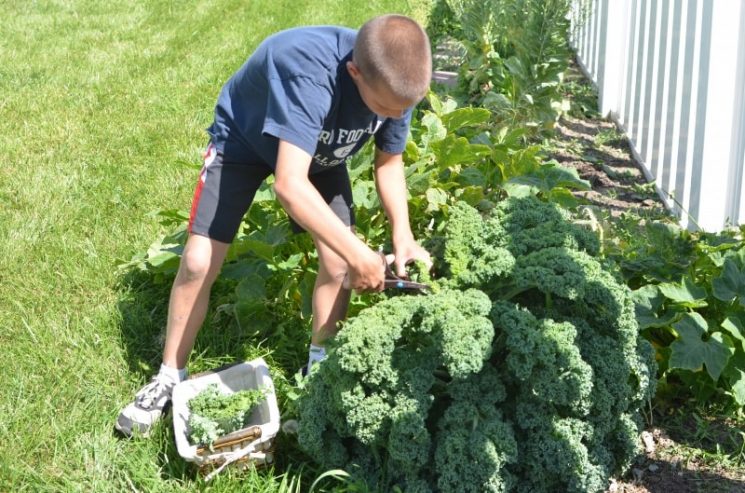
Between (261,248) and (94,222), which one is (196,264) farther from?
(94,222)

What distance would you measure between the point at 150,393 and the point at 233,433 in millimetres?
455

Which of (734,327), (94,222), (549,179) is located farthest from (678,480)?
(94,222)

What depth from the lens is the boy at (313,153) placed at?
2361 millimetres

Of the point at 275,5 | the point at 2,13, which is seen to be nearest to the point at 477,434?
the point at 275,5

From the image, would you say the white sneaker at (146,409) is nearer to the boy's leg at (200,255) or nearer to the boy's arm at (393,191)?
the boy's leg at (200,255)

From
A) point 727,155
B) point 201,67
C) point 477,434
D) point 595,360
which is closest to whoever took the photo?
point 477,434

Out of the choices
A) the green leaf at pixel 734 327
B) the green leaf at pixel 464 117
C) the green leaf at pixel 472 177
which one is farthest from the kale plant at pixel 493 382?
the green leaf at pixel 464 117

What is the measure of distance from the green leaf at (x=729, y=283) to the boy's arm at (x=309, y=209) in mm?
1093

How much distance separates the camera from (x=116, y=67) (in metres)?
7.14

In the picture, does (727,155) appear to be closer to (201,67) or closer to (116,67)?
(201,67)

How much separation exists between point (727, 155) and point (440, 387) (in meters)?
1.96

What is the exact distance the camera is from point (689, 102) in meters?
4.02

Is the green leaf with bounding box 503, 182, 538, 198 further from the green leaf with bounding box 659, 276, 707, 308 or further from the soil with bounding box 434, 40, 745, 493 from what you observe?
the soil with bounding box 434, 40, 745, 493

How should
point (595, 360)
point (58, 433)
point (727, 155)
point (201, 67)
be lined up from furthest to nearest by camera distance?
1. point (201, 67)
2. point (727, 155)
3. point (58, 433)
4. point (595, 360)
